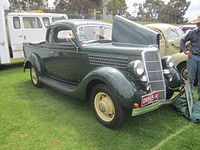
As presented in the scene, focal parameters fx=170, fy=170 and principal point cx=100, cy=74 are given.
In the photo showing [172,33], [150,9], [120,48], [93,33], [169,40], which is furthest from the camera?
[150,9]

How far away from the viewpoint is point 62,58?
163 inches

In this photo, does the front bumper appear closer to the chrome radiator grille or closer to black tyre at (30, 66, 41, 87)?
the chrome radiator grille

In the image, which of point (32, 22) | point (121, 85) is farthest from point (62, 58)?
point (32, 22)

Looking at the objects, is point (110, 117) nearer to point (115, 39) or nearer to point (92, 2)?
point (115, 39)

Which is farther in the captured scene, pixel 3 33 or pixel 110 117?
pixel 3 33

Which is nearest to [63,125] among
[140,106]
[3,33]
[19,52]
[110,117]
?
[110,117]

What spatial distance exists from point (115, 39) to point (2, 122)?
272 centimetres

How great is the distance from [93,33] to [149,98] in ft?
6.63

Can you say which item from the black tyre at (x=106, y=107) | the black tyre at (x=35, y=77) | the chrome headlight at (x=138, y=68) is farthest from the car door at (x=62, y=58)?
the chrome headlight at (x=138, y=68)

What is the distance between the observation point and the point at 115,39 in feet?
11.6

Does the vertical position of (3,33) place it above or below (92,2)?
below

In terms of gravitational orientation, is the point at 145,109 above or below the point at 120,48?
below

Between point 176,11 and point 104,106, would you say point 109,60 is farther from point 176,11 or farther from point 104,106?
point 176,11

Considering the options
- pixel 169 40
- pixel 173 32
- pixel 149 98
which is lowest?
pixel 149 98
